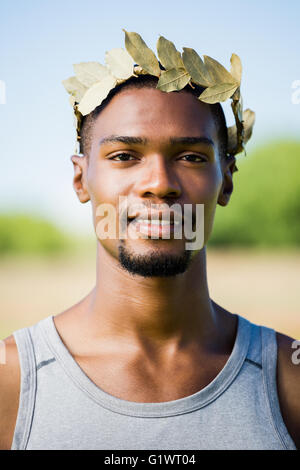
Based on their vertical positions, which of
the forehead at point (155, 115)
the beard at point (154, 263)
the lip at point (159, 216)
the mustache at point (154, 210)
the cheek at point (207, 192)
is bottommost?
the beard at point (154, 263)

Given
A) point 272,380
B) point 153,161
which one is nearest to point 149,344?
point 272,380

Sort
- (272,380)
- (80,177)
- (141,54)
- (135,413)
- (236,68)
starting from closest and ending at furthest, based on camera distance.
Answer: (135,413) < (272,380) < (141,54) < (236,68) < (80,177)

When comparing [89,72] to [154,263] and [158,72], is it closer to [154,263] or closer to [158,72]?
[158,72]

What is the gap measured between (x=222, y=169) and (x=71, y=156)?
0.96 m

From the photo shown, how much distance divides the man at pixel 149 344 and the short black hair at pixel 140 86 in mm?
14

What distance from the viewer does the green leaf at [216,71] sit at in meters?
3.00

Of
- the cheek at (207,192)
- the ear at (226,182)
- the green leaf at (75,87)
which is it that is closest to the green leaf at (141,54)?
the green leaf at (75,87)

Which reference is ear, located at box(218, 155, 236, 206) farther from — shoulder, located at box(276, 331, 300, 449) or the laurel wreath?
shoulder, located at box(276, 331, 300, 449)

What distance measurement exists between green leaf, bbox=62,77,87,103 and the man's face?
11.7 inches

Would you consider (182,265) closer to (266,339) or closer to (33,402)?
(266,339)

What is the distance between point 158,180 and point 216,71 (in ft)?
2.69

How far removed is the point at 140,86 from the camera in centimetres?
298

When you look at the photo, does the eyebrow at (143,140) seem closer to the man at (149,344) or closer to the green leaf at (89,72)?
the man at (149,344)

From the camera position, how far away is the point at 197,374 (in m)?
2.86
